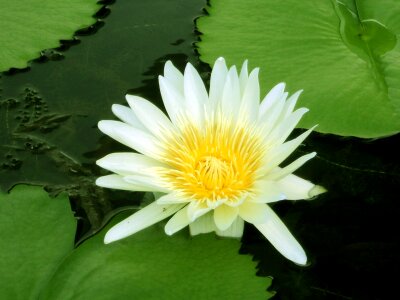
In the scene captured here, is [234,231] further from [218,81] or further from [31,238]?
[31,238]

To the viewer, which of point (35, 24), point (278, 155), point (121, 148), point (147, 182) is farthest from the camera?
point (35, 24)

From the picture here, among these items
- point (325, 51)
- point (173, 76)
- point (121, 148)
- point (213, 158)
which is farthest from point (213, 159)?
point (325, 51)

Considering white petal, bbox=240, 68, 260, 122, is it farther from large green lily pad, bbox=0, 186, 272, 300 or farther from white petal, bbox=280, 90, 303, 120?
large green lily pad, bbox=0, 186, 272, 300

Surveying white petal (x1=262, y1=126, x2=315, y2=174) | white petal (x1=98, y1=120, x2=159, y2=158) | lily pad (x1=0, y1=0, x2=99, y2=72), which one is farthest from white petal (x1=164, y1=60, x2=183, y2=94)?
lily pad (x1=0, y1=0, x2=99, y2=72)

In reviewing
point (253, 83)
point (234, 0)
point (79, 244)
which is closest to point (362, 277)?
point (253, 83)

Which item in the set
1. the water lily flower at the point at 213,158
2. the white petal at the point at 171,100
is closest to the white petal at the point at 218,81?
the water lily flower at the point at 213,158

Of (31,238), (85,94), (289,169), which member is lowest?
(31,238)

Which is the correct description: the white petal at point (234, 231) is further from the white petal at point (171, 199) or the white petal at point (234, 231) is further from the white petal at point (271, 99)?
the white petal at point (271, 99)
